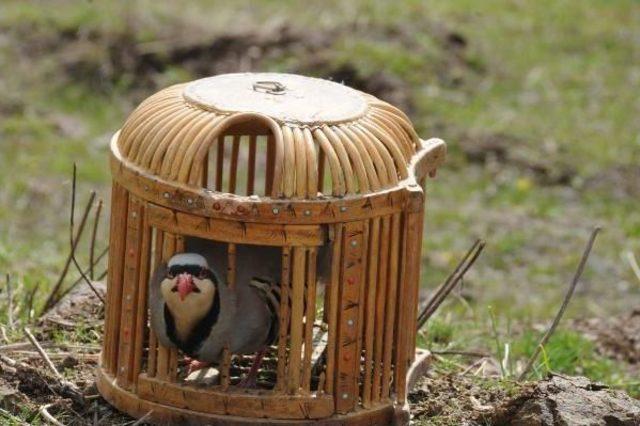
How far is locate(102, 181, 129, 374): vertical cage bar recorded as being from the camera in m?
5.10

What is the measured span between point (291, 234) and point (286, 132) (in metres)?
0.33

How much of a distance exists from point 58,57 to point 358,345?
6721mm

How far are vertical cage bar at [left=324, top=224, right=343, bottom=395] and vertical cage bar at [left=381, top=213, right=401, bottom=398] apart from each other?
207 mm

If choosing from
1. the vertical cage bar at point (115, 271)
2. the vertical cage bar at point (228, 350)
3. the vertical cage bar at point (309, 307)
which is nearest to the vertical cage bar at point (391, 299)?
the vertical cage bar at point (309, 307)

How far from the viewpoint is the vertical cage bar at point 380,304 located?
4.95 metres

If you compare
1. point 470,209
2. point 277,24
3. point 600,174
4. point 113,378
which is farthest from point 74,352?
point 277,24

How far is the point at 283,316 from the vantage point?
4.92m

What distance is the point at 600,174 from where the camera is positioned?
32.9 ft

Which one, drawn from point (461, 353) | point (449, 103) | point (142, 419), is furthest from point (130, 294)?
point (449, 103)

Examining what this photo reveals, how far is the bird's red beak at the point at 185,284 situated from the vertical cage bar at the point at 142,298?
0.70ft

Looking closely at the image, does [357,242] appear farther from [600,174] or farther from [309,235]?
[600,174]

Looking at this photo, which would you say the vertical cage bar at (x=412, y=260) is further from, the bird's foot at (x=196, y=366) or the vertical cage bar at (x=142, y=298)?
the vertical cage bar at (x=142, y=298)

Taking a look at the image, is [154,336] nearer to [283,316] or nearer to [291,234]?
[283,316]

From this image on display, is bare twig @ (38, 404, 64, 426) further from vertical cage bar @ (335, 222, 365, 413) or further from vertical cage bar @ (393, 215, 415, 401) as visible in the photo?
vertical cage bar @ (393, 215, 415, 401)
